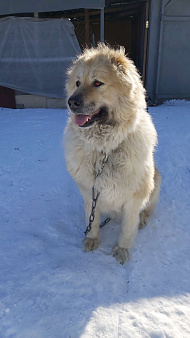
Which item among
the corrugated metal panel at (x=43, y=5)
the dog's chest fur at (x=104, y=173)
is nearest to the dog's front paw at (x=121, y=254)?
the dog's chest fur at (x=104, y=173)

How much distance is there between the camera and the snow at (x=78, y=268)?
1.53 m

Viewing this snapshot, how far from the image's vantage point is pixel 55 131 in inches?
214

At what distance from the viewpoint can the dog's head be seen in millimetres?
1858

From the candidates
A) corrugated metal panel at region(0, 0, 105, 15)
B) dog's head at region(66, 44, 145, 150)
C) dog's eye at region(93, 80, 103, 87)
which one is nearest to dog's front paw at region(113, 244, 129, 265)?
dog's head at region(66, 44, 145, 150)

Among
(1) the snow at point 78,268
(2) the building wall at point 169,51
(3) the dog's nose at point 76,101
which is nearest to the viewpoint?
(1) the snow at point 78,268

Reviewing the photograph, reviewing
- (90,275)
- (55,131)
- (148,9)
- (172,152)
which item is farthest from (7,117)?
(90,275)

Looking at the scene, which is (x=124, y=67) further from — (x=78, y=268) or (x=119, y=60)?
(x=78, y=268)

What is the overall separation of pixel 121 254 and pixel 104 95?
1.30 m

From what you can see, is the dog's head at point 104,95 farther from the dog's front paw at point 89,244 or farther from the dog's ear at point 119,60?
the dog's front paw at point 89,244

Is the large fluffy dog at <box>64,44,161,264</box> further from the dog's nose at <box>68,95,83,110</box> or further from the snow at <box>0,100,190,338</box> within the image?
the snow at <box>0,100,190,338</box>

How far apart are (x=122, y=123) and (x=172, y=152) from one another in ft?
7.78

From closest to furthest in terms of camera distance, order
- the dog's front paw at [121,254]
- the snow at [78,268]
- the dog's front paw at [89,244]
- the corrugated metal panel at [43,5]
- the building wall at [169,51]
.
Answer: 1. the snow at [78,268]
2. the dog's front paw at [121,254]
3. the dog's front paw at [89,244]
4. the corrugated metal panel at [43,5]
5. the building wall at [169,51]

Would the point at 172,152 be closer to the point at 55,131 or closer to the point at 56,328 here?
the point at 55,131

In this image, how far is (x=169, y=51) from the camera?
7.31 m
